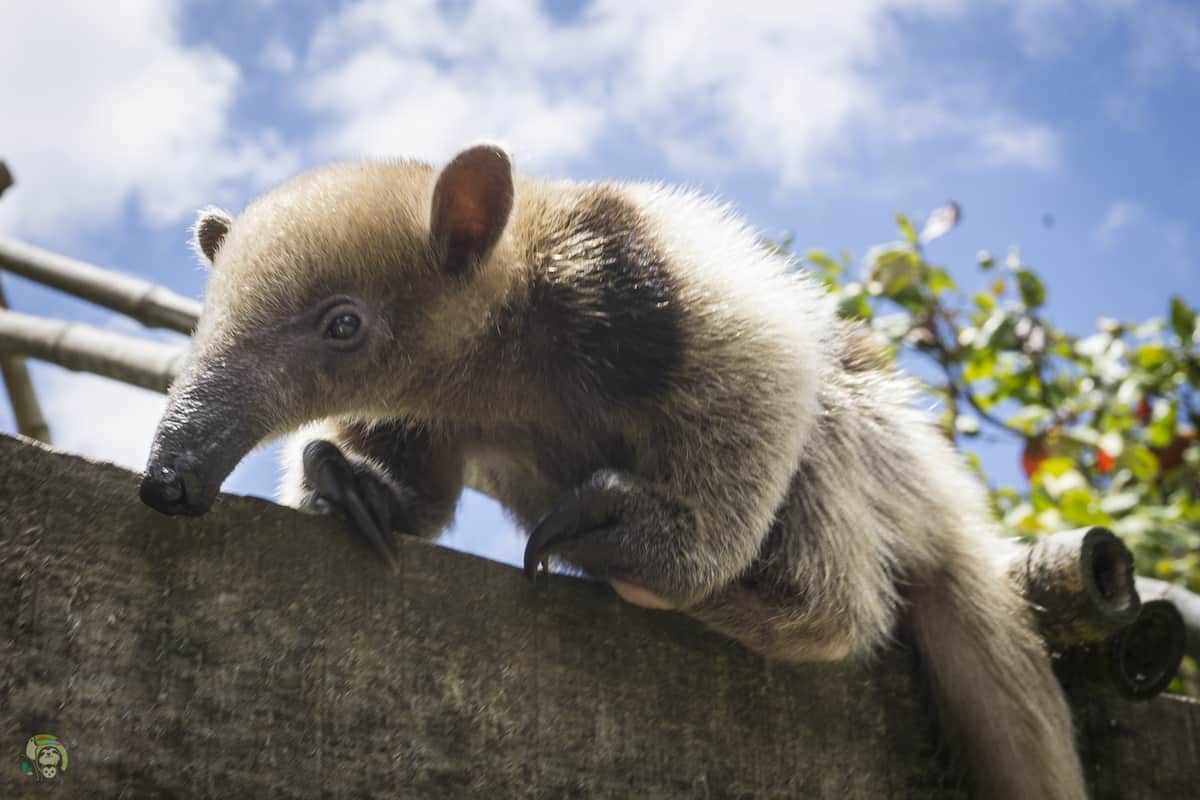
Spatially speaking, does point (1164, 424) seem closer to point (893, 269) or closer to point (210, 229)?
point (893, 269)

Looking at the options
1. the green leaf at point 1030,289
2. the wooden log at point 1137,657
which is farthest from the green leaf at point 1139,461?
the wooden log at point 1137,657

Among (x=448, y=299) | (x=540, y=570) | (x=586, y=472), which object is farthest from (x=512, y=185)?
(x=540, y=570)

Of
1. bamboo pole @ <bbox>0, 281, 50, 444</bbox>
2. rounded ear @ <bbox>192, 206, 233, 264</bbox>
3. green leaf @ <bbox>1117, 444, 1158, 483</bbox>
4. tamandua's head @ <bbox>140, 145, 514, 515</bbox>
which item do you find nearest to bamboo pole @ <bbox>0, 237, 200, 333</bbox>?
bamboo pole @ <bbox>0, 281, 50, 444</bbox>

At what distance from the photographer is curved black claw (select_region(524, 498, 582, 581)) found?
221 cm

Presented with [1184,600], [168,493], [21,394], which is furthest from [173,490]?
[21,394]

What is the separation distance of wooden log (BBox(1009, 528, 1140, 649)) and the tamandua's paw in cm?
103

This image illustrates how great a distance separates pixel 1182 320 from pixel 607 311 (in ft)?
11.2

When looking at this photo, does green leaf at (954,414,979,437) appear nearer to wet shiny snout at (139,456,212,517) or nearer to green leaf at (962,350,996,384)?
green leaf at (962,350,996,384)

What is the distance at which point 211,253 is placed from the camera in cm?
293

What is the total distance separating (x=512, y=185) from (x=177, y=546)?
1074 mm

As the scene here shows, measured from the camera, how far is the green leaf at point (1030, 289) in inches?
206

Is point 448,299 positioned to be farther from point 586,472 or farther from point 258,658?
point 258,658

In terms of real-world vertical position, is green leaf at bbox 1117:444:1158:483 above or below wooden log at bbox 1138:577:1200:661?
above

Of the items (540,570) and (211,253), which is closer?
(540,570)
